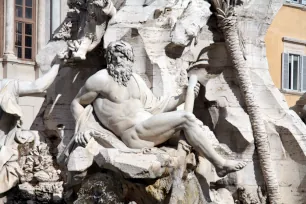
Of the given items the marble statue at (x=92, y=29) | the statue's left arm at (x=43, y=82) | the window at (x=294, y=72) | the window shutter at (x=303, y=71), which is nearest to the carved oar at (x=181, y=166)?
the marble statue at (x=92, y=29)

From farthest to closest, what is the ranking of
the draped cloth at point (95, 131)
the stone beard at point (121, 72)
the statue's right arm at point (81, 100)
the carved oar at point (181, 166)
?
1. the statue's right arm at point (81, 100)
2. the stone beard at point (121, 72)
3. the draped cloth at point (95, 131)
4. the carved oar at point (181, 166)

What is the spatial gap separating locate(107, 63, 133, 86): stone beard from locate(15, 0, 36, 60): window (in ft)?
50.1

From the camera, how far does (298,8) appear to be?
80.4 ft

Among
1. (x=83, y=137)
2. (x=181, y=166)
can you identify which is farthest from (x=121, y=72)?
(x=181, y=166)

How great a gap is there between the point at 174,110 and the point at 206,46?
157 cm

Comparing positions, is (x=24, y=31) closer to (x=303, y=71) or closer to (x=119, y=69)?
(x=303, y=71)

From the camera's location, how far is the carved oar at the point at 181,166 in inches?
396

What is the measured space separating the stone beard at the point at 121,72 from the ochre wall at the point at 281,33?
43.4 feet

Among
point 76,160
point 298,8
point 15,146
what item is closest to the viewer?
point 76,160

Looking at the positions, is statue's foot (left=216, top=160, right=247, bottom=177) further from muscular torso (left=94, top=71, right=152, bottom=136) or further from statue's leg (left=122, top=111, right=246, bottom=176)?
muscular torso (left=94, top=71, right=152, bottom=136)

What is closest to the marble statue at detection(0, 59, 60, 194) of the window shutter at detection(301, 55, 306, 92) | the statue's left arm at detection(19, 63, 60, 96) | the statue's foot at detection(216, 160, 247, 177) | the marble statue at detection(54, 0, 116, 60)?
the statue's left arm at detection(19, 63, 60, 96)

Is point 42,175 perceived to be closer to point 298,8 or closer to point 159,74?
point 159,74

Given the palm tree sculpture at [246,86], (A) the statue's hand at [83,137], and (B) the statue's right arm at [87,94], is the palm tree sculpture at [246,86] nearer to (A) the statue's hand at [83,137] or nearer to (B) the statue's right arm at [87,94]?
(B) the statue's right arm at [87,94]

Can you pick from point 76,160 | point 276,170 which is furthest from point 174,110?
point 276,170
